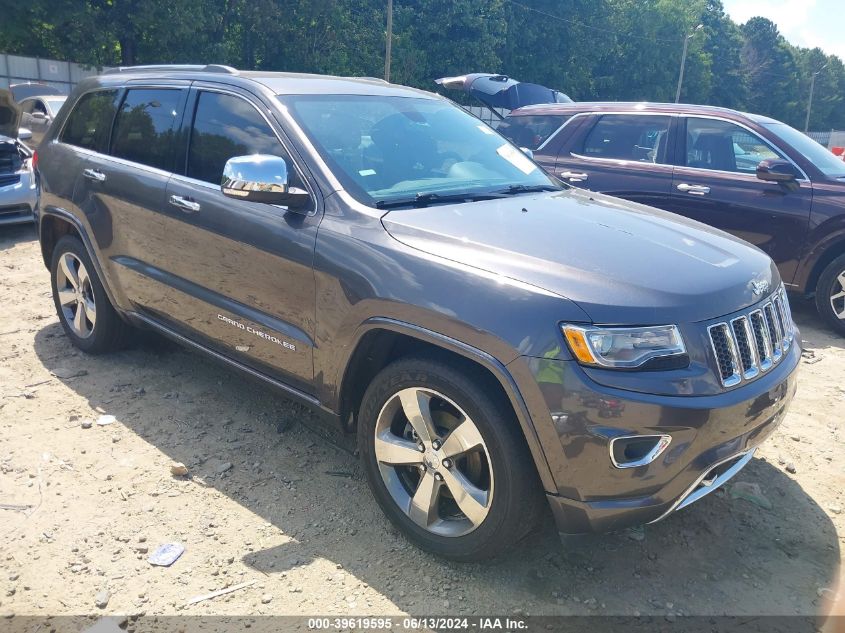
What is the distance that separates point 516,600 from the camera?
8.79ft

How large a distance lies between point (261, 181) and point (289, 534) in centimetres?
150

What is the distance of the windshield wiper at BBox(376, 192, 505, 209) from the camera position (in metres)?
3.06

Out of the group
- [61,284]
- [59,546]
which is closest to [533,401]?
[59,546]

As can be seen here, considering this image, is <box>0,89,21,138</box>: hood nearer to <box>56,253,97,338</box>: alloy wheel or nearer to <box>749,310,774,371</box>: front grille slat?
<box>56,253,97,338</box>: alloy wheel

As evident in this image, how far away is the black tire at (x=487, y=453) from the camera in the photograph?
97.4 inches

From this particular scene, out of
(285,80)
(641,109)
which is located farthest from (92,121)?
(641,109)

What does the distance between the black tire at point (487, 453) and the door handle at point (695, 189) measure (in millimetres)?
4625

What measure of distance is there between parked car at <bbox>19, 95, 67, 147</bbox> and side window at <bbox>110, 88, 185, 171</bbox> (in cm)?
578

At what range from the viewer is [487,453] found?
8.29 feet

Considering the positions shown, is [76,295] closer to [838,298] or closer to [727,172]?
[727,172]

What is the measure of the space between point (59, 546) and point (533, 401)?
2035 millimetres

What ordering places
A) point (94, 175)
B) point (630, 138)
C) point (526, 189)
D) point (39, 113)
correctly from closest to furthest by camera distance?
point (526, 189) → point (94, 175) → point (630, 138) → point (39, 113)

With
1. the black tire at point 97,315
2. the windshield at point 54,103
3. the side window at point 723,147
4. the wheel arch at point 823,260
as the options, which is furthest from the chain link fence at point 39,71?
the wheel arch at point 823,260

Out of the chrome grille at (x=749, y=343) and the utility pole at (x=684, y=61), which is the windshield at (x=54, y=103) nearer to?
the chrome grille at (x=749, y=343)
